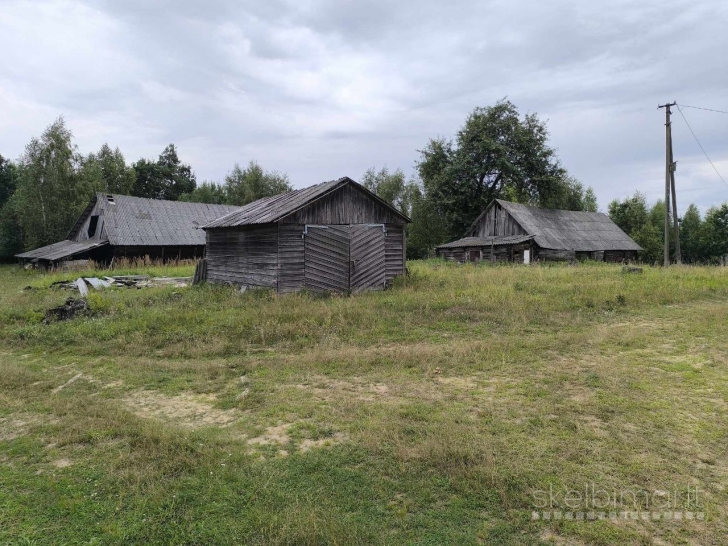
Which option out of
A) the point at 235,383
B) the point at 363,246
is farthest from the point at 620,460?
the point at 363,246

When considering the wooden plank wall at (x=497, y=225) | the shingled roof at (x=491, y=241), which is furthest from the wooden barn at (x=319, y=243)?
the wooden plank wall at (x=497, y=225)

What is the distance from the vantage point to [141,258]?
28719mm

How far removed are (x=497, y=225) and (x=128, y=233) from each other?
27.4m

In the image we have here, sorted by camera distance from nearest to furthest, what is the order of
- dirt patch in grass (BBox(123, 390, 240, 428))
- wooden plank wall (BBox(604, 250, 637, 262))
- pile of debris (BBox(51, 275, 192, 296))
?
dirt patch in grass (BBox(123, 390, 240, 428))
pile of debris (BBox(51, 275, 192, 296))
wooden plank wall (BBox(604, 250, 637, 262))

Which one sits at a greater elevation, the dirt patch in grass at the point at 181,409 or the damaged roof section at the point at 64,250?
the damaged roof section at the point at 64,250

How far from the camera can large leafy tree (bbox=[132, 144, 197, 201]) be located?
56375 millimetres

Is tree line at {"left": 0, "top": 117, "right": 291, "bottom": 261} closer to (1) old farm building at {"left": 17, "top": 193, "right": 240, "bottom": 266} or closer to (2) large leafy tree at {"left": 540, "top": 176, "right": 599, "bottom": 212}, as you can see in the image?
(1) old farm building at {"left": 17, "top": 193, "right": 240, "bottom": 266}

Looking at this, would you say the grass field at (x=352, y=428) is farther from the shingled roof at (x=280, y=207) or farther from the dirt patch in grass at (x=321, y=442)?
the shingled roof at (x=280, y=207)

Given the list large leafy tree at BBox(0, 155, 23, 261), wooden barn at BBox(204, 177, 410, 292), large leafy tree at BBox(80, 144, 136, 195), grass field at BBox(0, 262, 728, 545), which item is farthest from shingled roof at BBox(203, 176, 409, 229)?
large leafy tree at BBox(80, 144, 136, 195)

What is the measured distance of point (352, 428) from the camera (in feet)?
15.7

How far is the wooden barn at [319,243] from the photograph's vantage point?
1469 cm

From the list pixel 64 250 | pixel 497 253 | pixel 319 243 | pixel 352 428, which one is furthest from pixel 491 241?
pixel 352 428

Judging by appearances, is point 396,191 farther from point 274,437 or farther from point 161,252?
point 274,437

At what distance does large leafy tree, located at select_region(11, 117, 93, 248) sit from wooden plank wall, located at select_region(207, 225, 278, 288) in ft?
82.0
